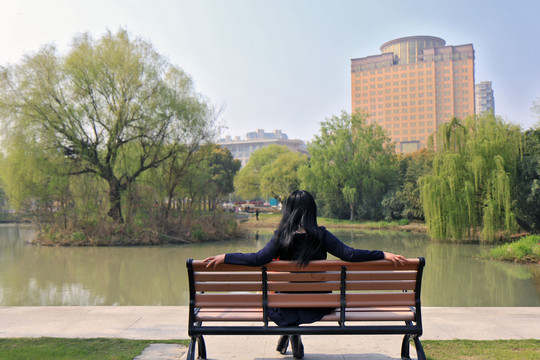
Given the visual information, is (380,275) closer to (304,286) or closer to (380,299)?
(380,299)

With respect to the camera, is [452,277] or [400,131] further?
[400,131]

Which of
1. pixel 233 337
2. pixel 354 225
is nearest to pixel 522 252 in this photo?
pixel 233 337

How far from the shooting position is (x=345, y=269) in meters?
3.24

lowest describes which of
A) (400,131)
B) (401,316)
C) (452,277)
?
(452,277)

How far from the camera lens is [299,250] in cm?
332

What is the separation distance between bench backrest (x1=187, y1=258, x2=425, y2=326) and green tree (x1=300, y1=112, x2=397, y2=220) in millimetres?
32013

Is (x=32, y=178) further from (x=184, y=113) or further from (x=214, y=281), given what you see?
(x=214, y=281)

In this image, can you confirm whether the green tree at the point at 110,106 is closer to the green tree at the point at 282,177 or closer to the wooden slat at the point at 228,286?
the wooden slat at the point at 228,286

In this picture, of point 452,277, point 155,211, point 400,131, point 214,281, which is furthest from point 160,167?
point 400,131

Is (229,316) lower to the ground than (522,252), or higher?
higher

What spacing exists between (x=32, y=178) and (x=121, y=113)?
498cm

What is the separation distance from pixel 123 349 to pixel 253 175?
48.7 m

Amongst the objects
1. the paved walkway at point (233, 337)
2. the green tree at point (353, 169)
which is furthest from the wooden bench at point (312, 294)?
the green tree at point (353, 169)

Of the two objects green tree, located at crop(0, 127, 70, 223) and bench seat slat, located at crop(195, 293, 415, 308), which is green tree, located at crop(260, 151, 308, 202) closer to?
green tree, located at crop(0, 127, 70, 223)
